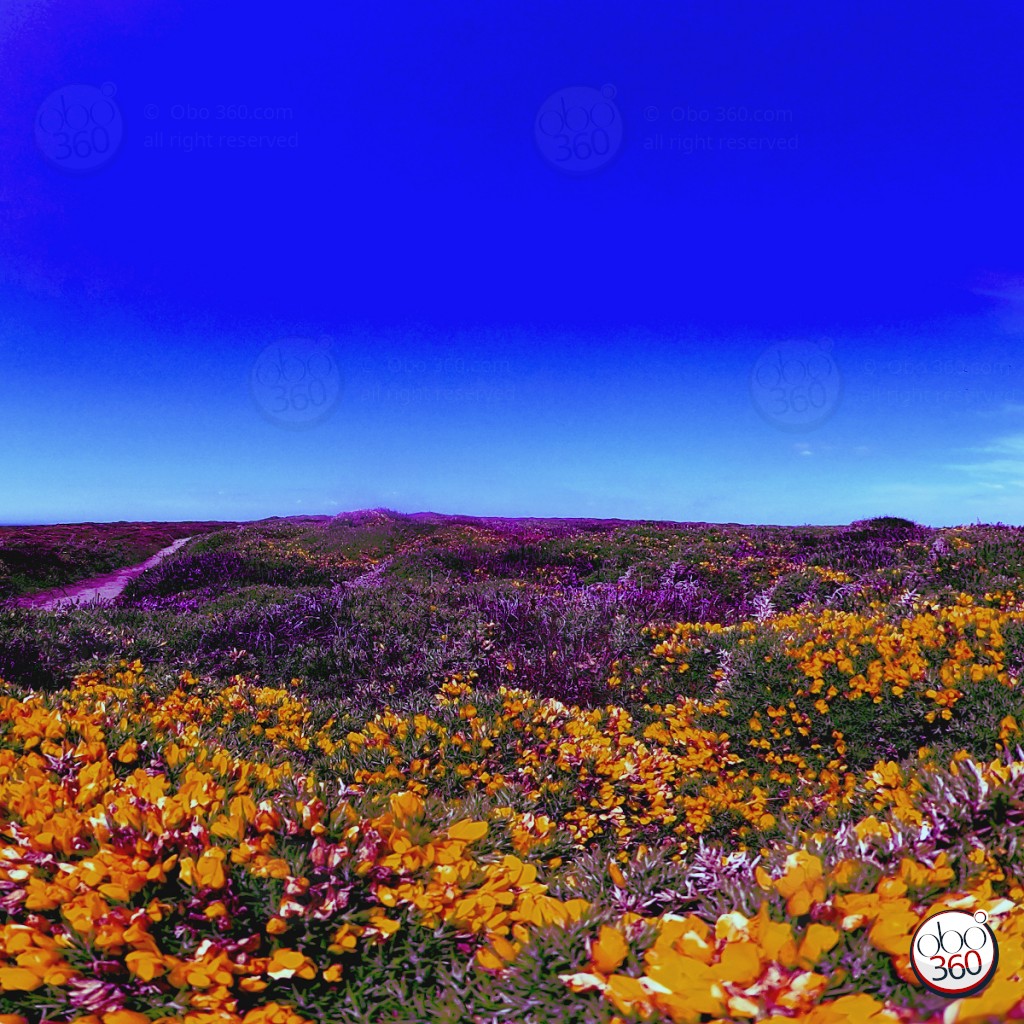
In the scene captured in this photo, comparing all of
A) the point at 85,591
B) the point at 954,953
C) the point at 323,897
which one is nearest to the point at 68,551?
the point at 85,591

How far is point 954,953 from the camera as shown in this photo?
1.87m

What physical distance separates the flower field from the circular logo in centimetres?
5

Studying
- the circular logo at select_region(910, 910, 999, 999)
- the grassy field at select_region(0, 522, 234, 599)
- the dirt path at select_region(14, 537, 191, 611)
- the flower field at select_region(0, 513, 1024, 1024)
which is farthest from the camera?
the grassy field at select_region(0, 522, 234, 599)

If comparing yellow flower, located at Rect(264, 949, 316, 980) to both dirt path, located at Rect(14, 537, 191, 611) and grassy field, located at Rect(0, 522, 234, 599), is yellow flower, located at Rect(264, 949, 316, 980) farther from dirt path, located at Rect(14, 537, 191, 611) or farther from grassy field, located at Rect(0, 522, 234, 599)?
grassy field, located at Rect(0, 522, 234, 599)

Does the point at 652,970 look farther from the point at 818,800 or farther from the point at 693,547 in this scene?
the point at 693,547

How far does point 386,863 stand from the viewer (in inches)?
97.3

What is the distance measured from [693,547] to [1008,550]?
8.15 metres

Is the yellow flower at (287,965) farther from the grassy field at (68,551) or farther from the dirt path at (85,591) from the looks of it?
the grassy field at (68,551)

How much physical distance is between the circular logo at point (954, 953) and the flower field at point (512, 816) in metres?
0.05

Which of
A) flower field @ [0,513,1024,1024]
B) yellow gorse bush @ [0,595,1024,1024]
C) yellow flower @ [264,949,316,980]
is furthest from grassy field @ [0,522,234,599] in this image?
yellow flower @ [264,949,316,980]

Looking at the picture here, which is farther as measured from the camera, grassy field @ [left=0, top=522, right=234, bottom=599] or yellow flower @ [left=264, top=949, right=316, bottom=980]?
grassy field @ [left=0, top=522, right=234, bottom=599]

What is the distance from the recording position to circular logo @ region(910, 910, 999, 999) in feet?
5.79

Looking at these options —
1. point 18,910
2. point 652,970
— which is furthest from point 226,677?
point 652,970

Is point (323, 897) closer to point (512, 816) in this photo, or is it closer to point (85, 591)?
point (512, 816)
